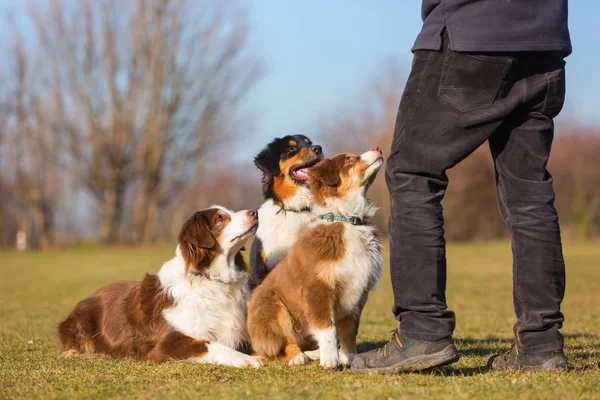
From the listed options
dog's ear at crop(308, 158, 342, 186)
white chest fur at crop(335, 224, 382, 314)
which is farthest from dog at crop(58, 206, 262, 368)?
white chest fur at crop(335, 224, 382, 314)

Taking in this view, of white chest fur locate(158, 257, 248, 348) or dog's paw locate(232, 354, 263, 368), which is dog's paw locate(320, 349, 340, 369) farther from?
white chest fur locate(158, 257, 248, 348)

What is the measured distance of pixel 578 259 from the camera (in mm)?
19891

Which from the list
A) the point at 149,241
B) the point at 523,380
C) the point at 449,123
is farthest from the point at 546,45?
the point at 149,241

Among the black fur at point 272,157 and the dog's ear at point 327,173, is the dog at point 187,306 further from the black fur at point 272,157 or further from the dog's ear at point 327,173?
the black fur at point 272,157

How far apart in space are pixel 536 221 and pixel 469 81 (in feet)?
2.61

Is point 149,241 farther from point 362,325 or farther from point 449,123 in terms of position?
point 449,123

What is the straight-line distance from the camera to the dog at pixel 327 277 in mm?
4109

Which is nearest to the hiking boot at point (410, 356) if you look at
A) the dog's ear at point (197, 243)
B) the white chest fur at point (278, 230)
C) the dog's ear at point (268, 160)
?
the dog's ear at point (197, 243)

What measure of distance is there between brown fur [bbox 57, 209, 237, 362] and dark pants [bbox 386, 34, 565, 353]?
1794mm

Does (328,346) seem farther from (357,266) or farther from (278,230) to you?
(278,230)

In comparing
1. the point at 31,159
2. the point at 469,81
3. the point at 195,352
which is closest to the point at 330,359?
the point at 195,352

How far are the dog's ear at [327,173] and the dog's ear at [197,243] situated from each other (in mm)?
888

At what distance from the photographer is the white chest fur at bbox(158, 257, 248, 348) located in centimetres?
467

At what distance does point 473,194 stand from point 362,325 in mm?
23394
